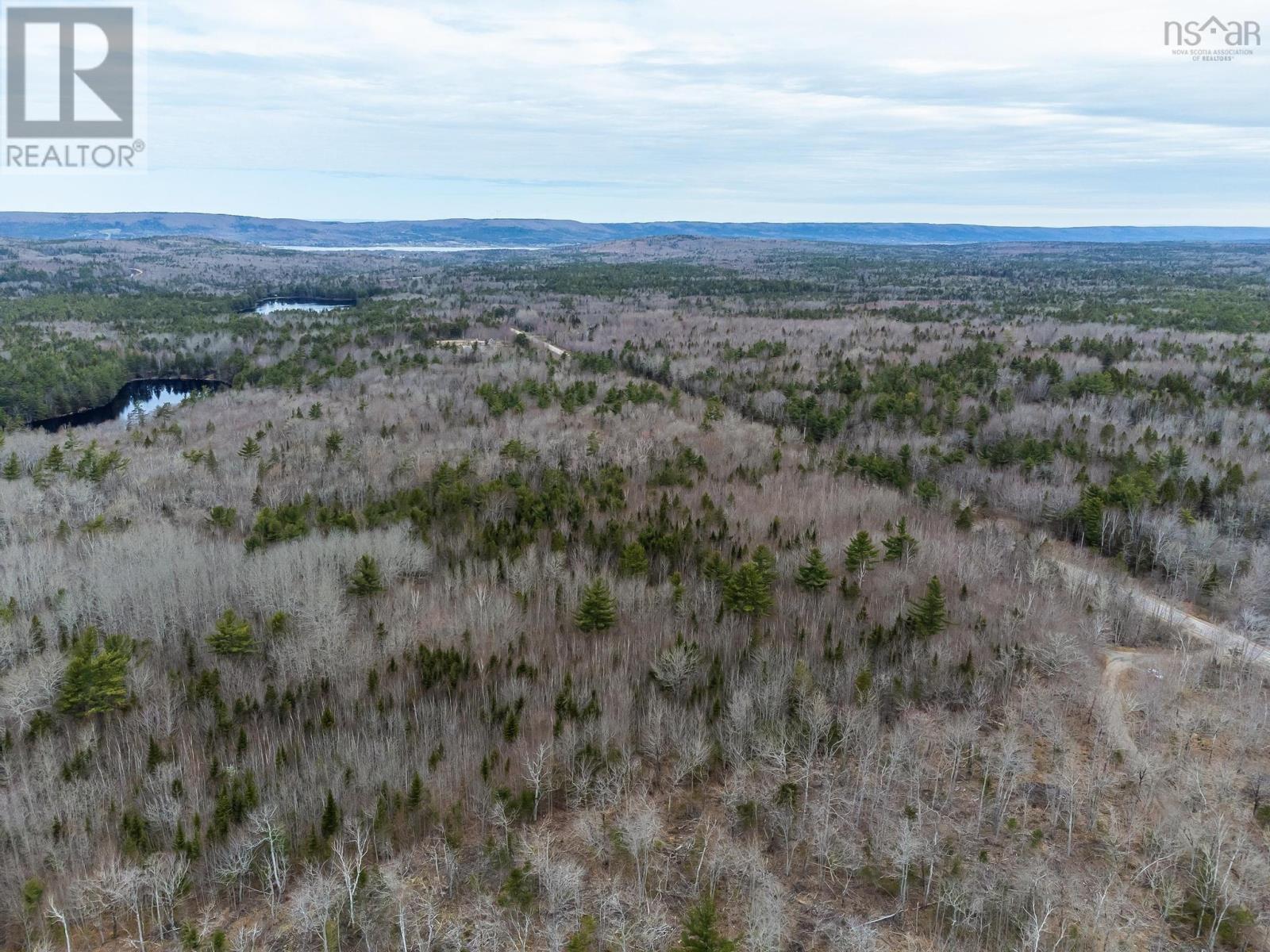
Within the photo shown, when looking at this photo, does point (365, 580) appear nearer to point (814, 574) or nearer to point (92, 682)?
point (92, 682)

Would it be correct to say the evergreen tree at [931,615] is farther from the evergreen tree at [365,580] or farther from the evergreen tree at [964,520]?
the evergreen tree at [365,580]

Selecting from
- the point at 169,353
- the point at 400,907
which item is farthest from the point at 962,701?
the point at 169,353

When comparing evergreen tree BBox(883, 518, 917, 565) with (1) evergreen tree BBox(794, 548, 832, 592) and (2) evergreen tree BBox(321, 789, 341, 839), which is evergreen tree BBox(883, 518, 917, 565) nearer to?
(1) evergreen tree BBox(794, 548, 832, 592)

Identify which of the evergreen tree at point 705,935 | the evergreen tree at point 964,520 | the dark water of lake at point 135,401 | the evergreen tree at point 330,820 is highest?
the dark water of lake at point 135,401

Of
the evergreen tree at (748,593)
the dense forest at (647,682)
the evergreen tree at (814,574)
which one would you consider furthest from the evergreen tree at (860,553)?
the evergreen tree at (748,593)

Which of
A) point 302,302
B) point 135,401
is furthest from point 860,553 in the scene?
point 302,302

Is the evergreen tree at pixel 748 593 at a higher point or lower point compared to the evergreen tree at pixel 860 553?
lower

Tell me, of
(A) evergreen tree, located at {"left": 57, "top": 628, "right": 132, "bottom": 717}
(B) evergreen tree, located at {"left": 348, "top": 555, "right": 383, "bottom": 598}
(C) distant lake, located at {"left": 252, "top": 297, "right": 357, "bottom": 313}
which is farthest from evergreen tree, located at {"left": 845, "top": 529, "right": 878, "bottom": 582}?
(C) distant lake, located at {"left": 252, "top": 297, "right": 357, "bottom": 313}

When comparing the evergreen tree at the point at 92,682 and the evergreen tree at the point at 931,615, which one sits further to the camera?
the evergreen tree at the point at 931,615
